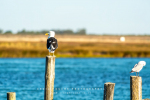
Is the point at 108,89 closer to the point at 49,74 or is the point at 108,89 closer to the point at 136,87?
the point at 136,87

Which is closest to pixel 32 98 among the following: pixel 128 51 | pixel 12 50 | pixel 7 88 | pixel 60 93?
pixel 60 93

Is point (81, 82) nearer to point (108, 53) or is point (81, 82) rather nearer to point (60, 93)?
point (60, 93)

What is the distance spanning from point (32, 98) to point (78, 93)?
3.02m

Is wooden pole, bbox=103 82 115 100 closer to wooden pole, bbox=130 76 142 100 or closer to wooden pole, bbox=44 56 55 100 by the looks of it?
wooden pole, bbox=130 76 142 100

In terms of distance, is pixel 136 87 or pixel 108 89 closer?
pixel 108 89

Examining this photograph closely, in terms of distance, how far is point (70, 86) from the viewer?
2288 centimetres

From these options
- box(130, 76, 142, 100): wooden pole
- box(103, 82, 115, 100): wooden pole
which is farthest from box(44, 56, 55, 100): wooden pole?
box(130, 76, 142, 100): wooden pole

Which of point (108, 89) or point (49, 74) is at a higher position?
point (49, 74)

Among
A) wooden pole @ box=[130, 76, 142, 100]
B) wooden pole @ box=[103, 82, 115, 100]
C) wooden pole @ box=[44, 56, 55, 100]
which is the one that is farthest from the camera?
wooden pole @ box=[130, 76, 142, 100]

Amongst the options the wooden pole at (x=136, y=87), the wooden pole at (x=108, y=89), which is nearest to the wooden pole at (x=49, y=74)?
the wooden pole at (x=108, y=89)

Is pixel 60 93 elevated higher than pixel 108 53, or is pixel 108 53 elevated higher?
pixel 108 53

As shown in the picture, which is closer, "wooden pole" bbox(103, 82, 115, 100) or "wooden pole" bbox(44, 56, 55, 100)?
"wooden pole" bbox(103, 82, 115, 100)

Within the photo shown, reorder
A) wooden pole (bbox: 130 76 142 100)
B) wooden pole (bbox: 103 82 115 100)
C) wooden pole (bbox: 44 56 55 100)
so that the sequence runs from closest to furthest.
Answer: wooden pole (bbox: 103 82 115 100) < wooden pole (bbox: 44 56 55 100) < wooden pole (bbox: 130 76 142 100)

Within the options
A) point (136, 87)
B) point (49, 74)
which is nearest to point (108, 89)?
point (136, 87)
